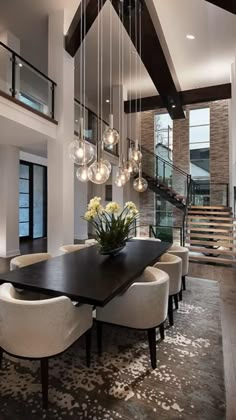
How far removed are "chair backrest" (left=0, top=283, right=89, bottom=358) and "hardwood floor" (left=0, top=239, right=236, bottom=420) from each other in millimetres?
1351

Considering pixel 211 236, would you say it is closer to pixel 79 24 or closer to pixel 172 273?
pixel 172 273

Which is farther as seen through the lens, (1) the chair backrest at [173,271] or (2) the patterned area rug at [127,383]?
(1) the chair backrest at [173,271]

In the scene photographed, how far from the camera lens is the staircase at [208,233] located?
657cm

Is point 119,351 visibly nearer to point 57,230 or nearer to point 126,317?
point 126,317

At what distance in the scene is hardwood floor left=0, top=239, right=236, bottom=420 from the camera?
6.86 feet

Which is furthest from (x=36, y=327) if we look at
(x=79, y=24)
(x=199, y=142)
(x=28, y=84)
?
(x=199, y=142)

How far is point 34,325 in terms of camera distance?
178 cm

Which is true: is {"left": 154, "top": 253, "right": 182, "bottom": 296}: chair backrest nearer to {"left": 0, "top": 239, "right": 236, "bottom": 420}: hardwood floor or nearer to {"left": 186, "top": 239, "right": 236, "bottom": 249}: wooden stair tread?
{"left": 0, "top": 239, "right": 236, "bottom": 420}: hardwood floor

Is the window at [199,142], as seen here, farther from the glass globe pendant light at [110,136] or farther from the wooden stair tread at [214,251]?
the glass globe pendant light at [110,136]

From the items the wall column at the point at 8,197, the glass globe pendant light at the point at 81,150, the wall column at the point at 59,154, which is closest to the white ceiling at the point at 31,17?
the wall column at the point at 59,154

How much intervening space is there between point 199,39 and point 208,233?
488 centimetres

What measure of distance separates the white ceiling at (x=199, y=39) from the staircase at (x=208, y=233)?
13.1ft

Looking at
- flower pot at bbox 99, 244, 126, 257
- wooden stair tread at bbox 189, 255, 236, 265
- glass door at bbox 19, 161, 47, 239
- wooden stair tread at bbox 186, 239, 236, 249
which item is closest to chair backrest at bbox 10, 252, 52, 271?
flower pot at bbox 99, 244, 126, 257

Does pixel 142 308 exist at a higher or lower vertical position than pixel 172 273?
lower
